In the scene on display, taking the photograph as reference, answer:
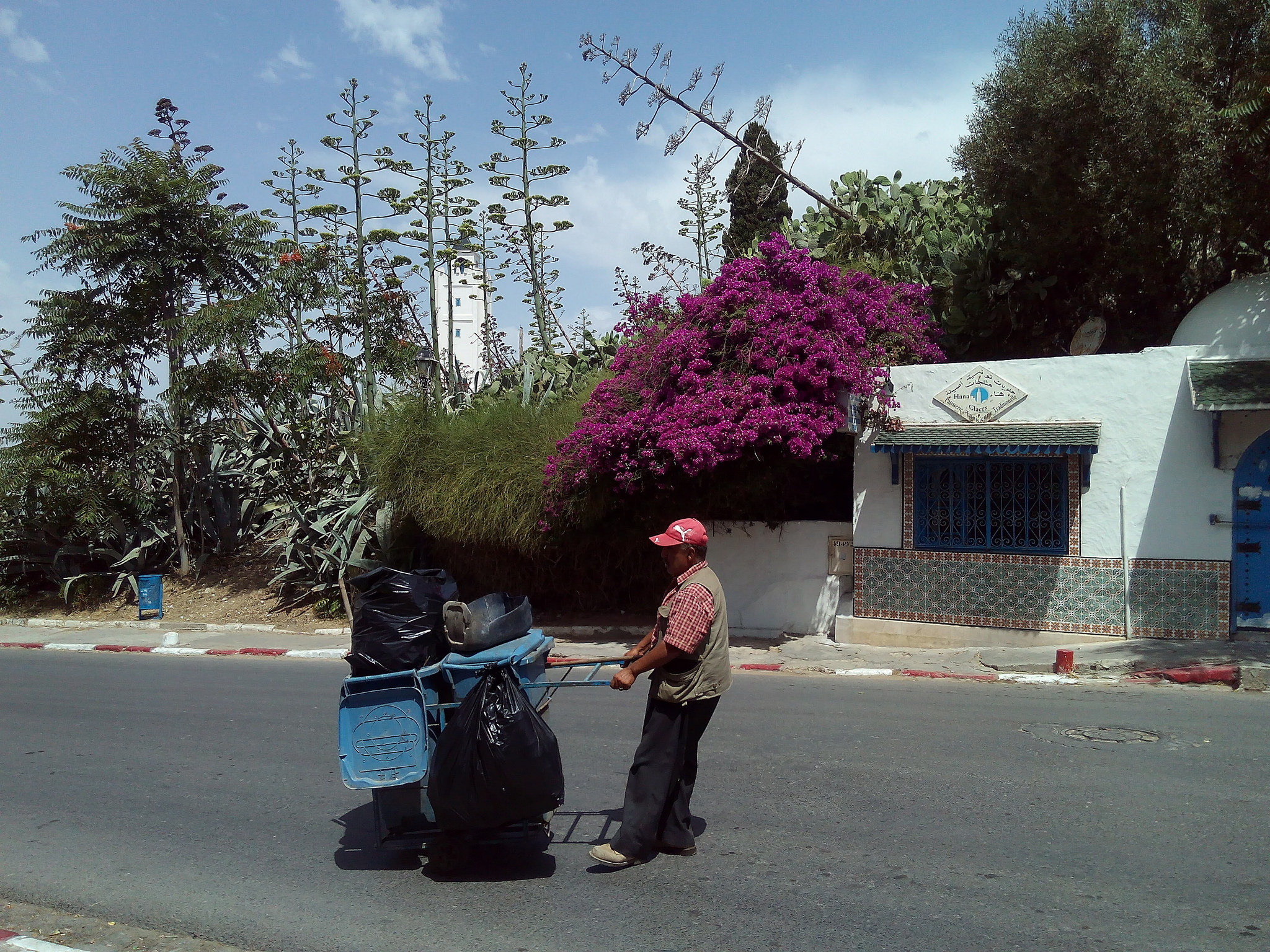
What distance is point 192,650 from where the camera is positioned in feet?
49.3

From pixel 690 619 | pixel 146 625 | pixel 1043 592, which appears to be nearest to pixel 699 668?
pixel 690 619

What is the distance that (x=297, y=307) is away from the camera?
19172 mm

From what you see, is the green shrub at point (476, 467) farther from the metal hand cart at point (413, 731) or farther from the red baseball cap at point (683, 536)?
the metal hand cart at point (413, 731)

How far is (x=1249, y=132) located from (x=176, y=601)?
1842 cm

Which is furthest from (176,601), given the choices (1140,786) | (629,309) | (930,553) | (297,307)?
(1140,786)

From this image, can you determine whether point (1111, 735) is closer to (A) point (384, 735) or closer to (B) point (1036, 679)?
(B) point (1036, 679)

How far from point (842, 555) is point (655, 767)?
8.43 meters

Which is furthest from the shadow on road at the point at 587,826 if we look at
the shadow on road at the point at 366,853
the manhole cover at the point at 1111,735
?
the manhole cover at the point at 1111,735

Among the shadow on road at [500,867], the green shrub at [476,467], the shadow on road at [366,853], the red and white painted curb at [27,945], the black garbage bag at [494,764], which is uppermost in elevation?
the green shrub at [476,467]

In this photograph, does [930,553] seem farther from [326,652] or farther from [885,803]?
[326,652]

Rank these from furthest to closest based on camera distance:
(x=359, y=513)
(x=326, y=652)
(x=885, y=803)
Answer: (x=359, y=513)
(x=326, y=652)
(x=885, y=803)

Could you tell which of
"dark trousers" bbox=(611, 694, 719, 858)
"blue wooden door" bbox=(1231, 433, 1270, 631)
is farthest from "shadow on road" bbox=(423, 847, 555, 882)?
"blue wooden door" bbox=(1231, 433, 1270, 631)

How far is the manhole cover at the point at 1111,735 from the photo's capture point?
7.52m

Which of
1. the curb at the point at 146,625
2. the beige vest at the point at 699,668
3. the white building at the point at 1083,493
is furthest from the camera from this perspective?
the curb at the point at 146,625
